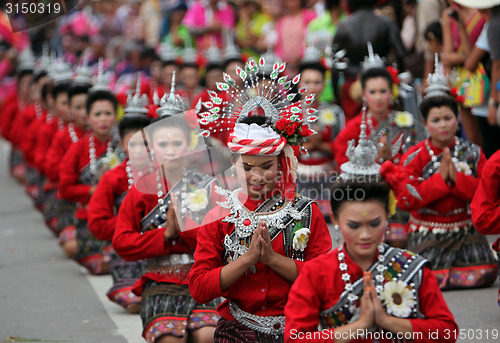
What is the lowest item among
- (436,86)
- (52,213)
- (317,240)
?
(52,213)

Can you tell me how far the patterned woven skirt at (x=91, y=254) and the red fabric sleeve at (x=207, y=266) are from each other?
3.19 m

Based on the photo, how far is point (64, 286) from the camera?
700 cm

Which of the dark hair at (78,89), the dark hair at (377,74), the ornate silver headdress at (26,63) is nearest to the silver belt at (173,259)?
the dark hair at (377,74)

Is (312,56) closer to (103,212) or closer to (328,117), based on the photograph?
(328,117)

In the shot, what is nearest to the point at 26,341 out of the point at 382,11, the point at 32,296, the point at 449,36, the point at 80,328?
the point at 80,328

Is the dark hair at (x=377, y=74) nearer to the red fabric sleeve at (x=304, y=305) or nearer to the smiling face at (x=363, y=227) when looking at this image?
the smiling face at (x=363, y=227)

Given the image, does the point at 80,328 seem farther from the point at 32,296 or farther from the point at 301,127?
the point at 301,127

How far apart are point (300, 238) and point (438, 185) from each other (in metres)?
2.25


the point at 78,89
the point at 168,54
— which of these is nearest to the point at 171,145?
the point at 78,89

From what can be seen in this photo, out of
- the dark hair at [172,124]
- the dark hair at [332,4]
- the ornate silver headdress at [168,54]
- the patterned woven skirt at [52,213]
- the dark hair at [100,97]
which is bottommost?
the patterned woven skirt at [52,213]

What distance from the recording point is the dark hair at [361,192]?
3549mm

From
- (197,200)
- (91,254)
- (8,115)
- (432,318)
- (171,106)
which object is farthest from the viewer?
(8,115)

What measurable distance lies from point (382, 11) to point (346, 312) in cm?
709

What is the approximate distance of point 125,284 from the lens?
6113 millimetres
